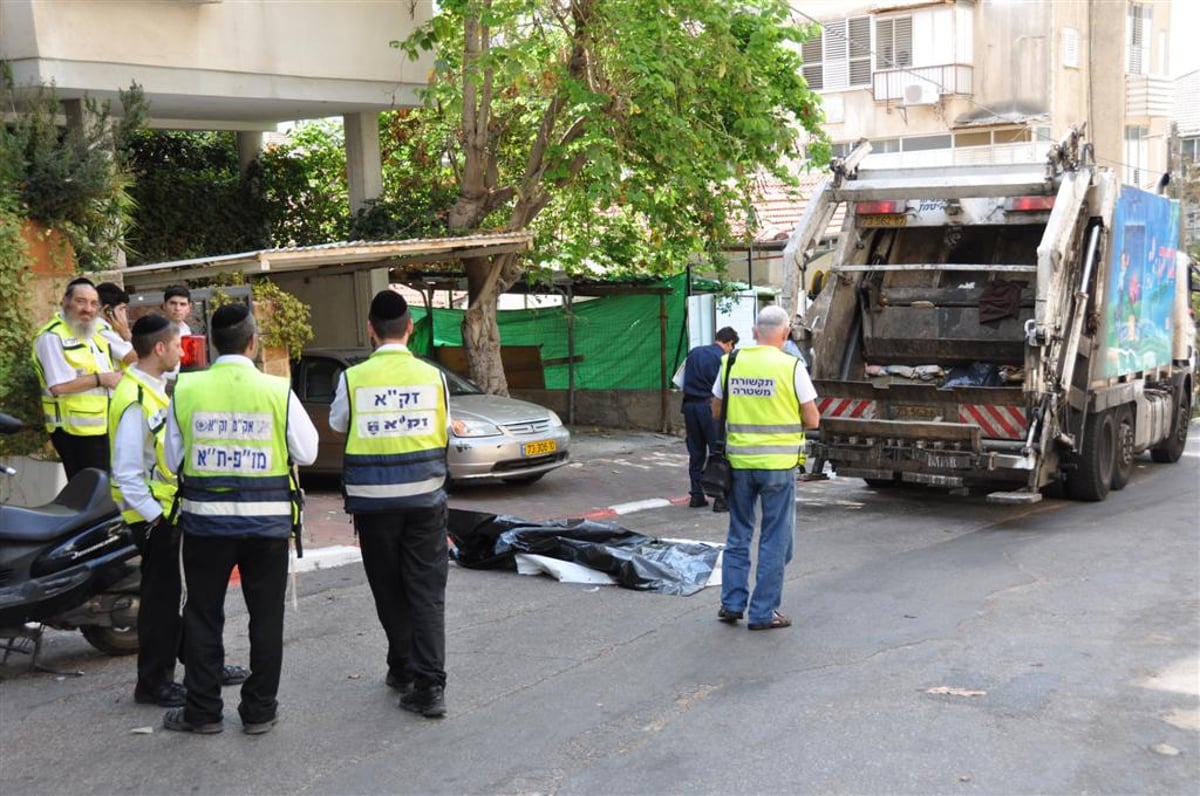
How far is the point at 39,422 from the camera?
9.76 metres

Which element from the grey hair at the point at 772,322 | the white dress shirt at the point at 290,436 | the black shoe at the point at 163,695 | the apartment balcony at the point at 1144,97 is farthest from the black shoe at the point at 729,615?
the apartment balcony at the point at 1144,97

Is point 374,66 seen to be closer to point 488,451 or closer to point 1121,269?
point 488,451

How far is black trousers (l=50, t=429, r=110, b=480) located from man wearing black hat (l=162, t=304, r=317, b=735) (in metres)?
3.16

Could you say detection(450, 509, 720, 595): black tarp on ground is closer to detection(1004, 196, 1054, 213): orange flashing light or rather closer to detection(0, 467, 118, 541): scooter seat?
detection(0, 467, 118, 541): scooter seat

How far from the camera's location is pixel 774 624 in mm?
7285

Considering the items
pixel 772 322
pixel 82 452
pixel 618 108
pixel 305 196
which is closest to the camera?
pixel 772 322

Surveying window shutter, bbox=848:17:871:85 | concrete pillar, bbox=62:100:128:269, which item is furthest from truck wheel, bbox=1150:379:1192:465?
window shutter, bbox=848:17:871:85

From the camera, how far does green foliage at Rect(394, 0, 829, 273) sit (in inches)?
Result: 505

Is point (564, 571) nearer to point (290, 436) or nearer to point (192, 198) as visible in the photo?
point (290, 436)

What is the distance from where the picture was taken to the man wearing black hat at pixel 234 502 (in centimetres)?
545

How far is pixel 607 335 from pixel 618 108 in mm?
5115

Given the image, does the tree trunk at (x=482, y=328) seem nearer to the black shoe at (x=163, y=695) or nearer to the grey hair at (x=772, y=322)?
the grey hair at (x=772, y=322)

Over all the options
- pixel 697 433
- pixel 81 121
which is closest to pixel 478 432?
pixel 697 433

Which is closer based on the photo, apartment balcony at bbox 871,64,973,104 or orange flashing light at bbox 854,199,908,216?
orange flashing light at bbox 854,199,908,216
